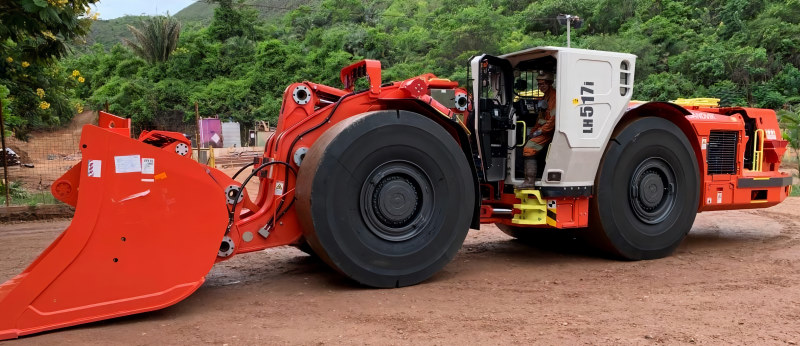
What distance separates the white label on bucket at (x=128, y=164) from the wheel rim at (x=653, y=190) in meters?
4.78

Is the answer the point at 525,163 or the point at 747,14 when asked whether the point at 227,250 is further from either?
the point at 747,14

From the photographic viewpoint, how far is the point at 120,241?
14.7ft

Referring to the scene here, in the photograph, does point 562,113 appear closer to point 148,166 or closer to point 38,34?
point 148,166

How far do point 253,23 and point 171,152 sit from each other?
46.4 metres

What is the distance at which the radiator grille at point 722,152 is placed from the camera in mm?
7309

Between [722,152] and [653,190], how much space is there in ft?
4.22

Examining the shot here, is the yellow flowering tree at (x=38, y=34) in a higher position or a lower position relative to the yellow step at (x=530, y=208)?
higher

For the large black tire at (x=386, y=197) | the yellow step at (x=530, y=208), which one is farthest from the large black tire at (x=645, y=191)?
the large black tire at (x=386, y=197)

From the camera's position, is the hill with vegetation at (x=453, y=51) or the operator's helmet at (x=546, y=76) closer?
A: the operator's helmet at (x=546, y=76)

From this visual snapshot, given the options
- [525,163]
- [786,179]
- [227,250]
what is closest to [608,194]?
[525,163]

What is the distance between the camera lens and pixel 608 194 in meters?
6.41

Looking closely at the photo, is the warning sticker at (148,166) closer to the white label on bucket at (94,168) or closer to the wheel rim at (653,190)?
the white label on bucket at (94,168)

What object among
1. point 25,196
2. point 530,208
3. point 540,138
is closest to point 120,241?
point 530,208

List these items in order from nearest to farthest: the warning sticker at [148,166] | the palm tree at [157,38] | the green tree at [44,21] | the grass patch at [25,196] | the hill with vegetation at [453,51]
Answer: the warning sticker at [148,166], the green tree at [44,21], the grass patch at [25,196], the hill with vegetation at [453,51], the palm tree at [157,38]
